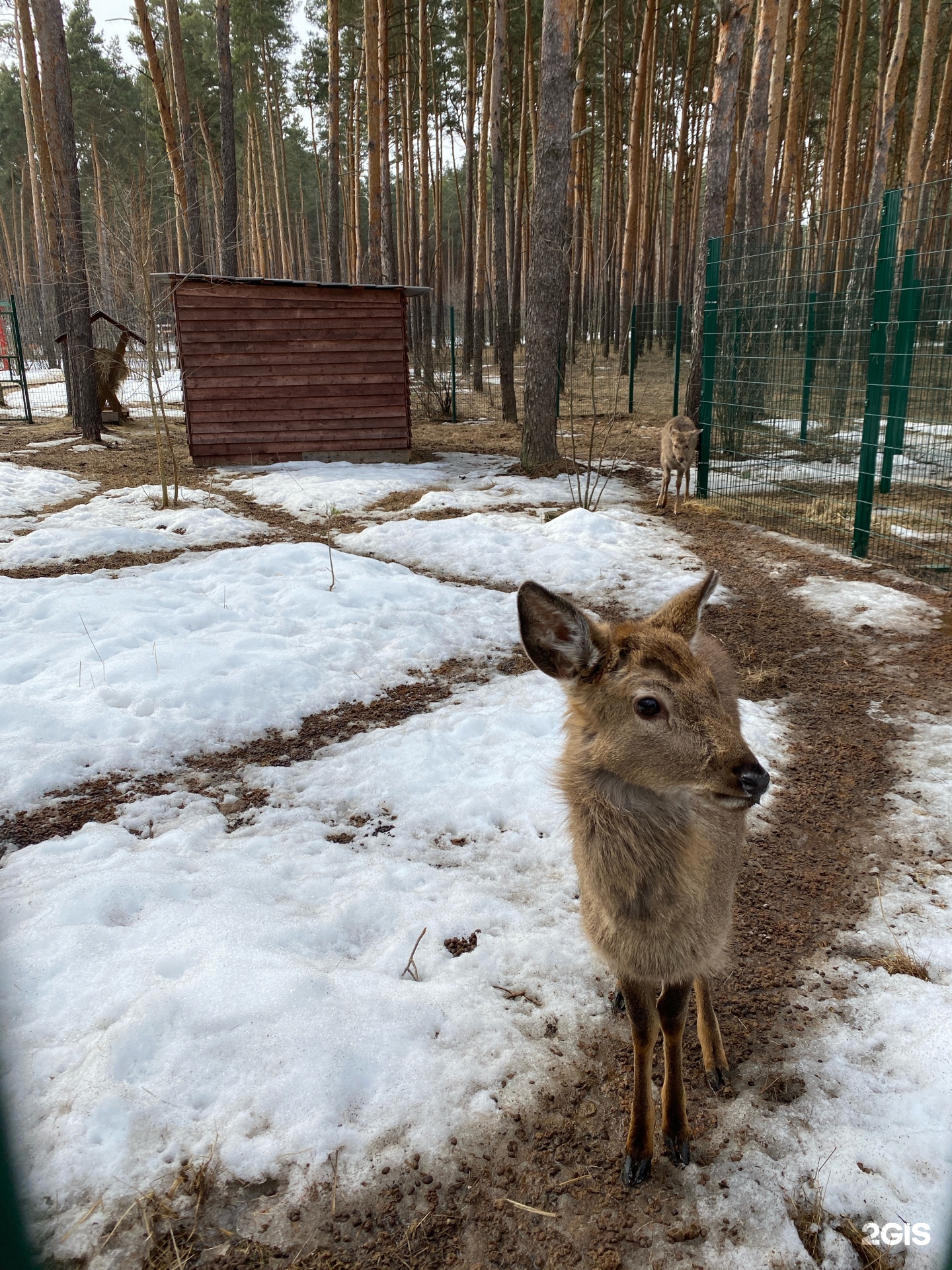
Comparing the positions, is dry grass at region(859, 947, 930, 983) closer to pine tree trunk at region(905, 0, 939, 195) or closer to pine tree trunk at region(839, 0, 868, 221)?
pine tree trunk at region(905, 0, 939, 195)

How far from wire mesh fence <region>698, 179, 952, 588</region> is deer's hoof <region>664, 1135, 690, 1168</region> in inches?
260

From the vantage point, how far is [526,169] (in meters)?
24.6

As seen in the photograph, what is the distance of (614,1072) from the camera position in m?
2.61

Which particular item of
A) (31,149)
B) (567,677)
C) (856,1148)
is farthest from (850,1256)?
(31,149)

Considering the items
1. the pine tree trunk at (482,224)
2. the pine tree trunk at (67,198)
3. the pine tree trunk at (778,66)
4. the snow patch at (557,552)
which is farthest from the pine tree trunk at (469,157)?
the snow patch at (557,552)

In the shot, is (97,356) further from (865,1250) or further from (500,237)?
(865,1250)

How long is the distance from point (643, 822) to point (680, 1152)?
998 millimetres

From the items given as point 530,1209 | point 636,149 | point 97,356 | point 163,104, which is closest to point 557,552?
point 530,1209

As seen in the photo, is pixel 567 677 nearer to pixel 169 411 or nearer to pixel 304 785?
pixel 304 785

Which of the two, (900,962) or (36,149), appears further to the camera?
(36,149)

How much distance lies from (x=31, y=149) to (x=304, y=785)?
34898mm

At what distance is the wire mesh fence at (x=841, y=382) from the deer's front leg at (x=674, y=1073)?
21.3ft

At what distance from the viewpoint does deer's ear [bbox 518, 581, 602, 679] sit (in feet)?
7.34

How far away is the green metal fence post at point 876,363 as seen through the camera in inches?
281
